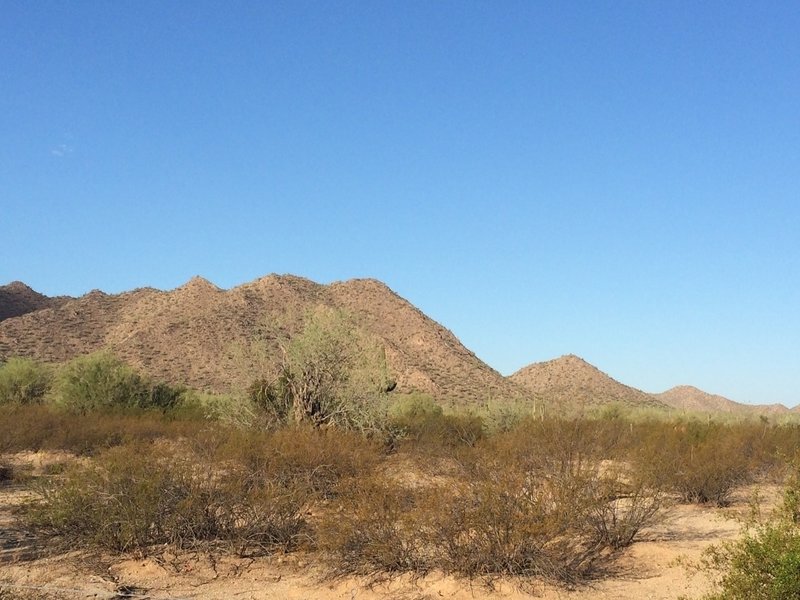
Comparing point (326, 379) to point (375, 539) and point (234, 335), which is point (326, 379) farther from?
point (234, 335)

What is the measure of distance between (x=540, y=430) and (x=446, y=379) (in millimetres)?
48714

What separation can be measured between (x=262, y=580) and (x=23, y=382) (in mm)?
27207

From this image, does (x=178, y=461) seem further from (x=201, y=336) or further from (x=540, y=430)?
(x=201, y=336)

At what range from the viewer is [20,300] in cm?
7025

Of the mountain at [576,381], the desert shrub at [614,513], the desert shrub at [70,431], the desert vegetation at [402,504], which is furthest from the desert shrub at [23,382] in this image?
the mountain at [576,381]

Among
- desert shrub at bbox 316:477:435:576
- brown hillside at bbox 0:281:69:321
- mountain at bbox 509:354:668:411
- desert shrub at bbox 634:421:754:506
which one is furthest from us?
mountain at bbox 509:354:668:411

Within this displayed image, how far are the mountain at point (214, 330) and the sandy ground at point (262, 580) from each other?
40.4 m

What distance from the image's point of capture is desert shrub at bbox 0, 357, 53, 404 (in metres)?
31.1

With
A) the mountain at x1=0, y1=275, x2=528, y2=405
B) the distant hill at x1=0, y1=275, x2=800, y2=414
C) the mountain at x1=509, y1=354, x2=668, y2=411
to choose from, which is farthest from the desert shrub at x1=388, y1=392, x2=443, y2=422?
the mountain at x1=509, y1=354, x2=668, y2=411

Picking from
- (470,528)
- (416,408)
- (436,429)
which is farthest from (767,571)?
(416,408)

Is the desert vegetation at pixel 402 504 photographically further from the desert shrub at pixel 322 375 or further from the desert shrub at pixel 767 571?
the desert shrub at pixel 322 375

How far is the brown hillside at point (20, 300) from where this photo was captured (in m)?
66.8

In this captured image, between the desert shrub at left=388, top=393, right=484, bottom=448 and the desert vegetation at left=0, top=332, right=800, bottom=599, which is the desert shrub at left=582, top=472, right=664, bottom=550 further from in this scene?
the desert shrub at left=388, top=393, right=484, bottom=448

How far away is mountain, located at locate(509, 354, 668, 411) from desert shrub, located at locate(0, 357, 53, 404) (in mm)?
45391
